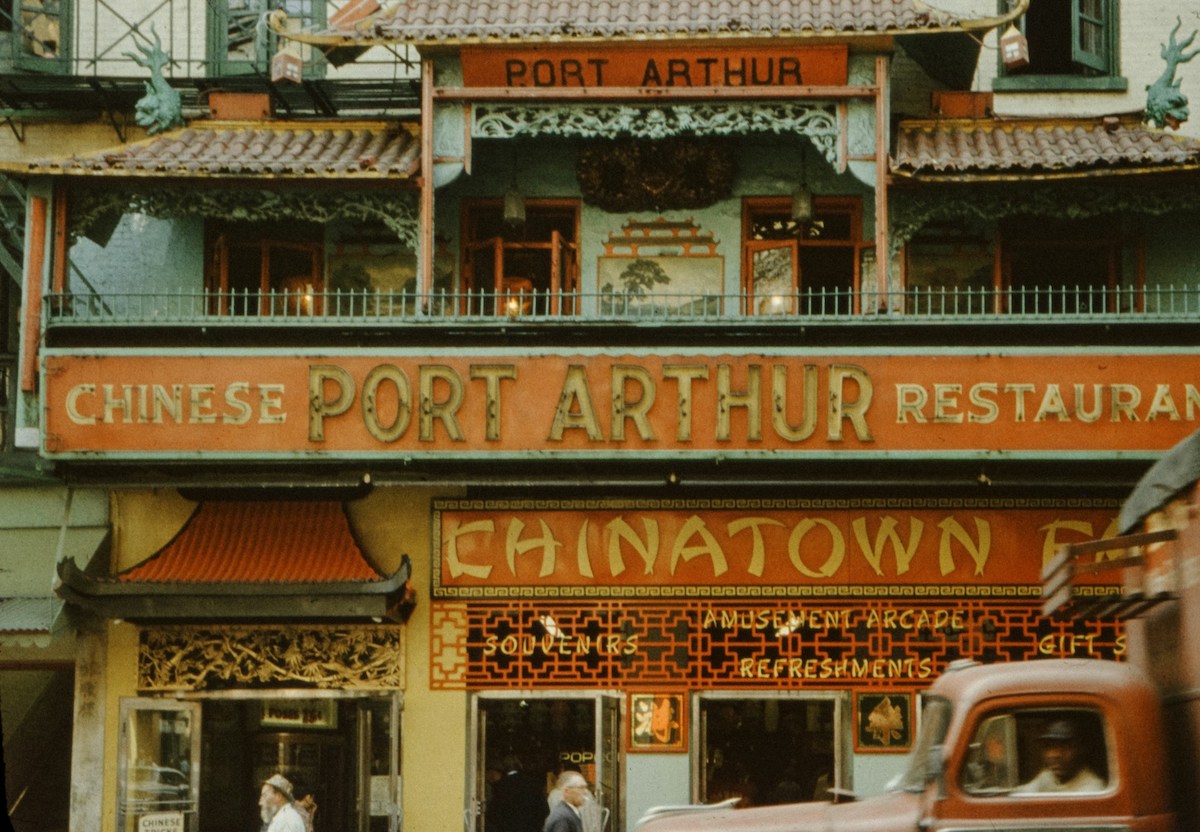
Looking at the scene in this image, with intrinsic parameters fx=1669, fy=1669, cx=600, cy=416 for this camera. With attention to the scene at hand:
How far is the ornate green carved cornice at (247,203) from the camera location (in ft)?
57.4

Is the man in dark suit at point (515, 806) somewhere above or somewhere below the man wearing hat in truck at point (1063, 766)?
below

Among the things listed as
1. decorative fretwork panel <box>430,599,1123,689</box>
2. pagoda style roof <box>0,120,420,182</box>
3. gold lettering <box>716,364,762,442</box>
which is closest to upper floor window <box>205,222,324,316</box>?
pagoda style roof <box>0,120,420,182</box>

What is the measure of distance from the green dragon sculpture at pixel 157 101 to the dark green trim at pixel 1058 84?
9357 millimetres

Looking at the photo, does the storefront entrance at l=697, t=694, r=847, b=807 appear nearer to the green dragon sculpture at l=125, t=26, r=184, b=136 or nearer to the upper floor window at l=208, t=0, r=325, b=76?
the green dragon sculpture at l=125, t=26, r=184, b=136

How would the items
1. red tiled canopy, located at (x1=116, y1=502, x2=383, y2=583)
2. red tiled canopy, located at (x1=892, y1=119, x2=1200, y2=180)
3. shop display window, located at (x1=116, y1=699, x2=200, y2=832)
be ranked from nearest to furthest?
red tiled canopy, located at (x1=892, y1=119, x2=1200, y2=180) < red tiled canopy, located at (x1=116, y1=502, x2=383, y2=583) < shop display window, located at (x1=116, y1=699, x2=200, y2=832)

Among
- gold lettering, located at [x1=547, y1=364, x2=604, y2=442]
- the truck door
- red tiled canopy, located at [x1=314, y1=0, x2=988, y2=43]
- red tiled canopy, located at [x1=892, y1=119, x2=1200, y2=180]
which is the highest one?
red tiled canopy, located at [x1=314, y1=0, x2=988, y2=43]

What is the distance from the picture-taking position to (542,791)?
57.8 ft

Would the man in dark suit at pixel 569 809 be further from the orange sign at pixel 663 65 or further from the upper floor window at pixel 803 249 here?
the orange sign at pixel 663 65

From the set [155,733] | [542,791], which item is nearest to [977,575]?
[542,791]

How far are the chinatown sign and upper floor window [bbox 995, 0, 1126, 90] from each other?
183 inches

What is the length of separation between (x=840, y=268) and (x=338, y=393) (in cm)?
586

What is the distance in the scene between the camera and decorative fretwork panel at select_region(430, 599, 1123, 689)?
56.5 ft

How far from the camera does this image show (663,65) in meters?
17.5

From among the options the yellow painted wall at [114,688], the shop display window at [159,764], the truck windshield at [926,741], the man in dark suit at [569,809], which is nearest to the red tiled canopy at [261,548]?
the yellow painted wall at [114,688]
